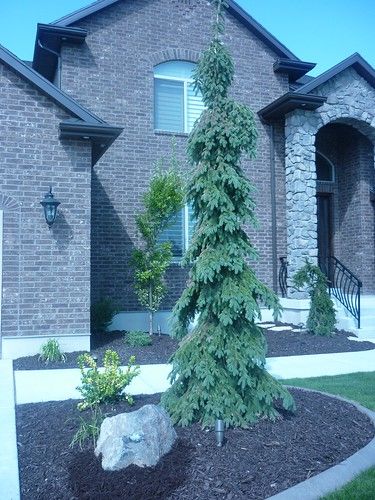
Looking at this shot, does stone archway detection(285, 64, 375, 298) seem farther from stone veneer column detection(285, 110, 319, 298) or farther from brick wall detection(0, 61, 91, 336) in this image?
brick wall detection(0, 61, 91, 336)

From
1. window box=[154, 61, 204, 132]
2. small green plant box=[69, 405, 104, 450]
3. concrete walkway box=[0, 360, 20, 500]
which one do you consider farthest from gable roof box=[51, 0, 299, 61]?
small green plant box=[69, 405, 104, 450]

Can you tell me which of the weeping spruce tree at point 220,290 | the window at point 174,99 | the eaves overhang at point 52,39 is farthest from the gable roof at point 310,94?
the weeping spruce tree at point 220,290

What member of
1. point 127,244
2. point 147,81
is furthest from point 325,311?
point 147,81

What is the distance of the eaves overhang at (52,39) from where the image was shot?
11086mm

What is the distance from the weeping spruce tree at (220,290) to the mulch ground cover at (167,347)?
3747 millimetres

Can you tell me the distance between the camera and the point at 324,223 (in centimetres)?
1467

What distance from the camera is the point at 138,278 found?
10.6 metres

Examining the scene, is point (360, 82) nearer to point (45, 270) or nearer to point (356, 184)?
point (356, 184)

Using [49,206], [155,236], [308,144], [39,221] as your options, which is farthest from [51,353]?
[308,144]

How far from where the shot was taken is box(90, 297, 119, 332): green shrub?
10.4m

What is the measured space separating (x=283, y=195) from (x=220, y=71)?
27.0ft

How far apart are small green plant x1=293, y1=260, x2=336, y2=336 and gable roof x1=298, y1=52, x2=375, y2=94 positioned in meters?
4.32

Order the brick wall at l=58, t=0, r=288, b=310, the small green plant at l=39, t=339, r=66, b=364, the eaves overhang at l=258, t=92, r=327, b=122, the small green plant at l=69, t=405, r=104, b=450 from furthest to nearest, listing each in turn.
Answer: the eaves overhang at l=258, t=92, r=327, b=122, the brick wall at l=58, t=0, r=288, b=310, the small green plant at l=39, t=339, r=66, b=364, the small green plant at l=69, t=405, r=104, b=450

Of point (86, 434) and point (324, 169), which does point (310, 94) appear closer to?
point (324, 169)
